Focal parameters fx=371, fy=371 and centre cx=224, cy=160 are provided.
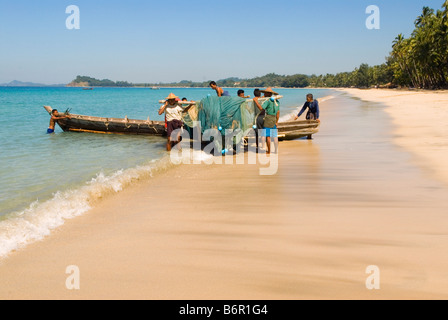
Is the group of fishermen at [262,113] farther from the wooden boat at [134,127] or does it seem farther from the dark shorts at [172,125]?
the wooden boat at [134,127]

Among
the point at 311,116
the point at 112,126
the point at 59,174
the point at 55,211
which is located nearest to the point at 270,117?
the point at 311,116

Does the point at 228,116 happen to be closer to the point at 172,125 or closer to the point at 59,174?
the point at 172,125

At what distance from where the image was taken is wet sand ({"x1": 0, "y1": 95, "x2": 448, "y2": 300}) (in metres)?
3.25

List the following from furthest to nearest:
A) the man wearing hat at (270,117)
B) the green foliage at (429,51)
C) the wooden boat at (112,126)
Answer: the green foliage at (429,51), the wooden boat at (112,126), the man wearing hat at (270,117)

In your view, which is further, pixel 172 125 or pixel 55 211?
pixel 172 125

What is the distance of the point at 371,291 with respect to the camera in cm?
312

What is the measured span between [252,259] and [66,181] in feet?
19.0

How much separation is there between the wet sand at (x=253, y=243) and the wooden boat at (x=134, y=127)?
5.65 metres

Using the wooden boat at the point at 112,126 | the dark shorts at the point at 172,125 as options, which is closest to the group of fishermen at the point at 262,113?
the dark shorts at the point at 172,125

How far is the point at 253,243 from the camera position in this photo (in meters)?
4.16

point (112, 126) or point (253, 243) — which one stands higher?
point (112, 126)

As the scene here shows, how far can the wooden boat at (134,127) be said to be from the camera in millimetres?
12812

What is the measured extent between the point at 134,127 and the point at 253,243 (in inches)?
515

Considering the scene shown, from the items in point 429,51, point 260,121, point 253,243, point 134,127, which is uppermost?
point 429,51
